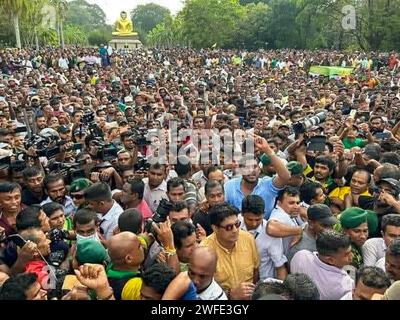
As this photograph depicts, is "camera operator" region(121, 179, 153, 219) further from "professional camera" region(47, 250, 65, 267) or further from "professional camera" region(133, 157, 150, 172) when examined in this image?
"professional camera" region(47, 250, 65, 267)

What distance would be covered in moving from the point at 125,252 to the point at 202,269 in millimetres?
502

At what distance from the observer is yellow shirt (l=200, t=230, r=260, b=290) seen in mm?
3443

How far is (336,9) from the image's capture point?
31.6 meters

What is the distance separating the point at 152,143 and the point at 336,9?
93.3ft

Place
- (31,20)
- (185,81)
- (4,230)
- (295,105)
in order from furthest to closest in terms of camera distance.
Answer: (31,20), (185,81), (295,105), (4,230)

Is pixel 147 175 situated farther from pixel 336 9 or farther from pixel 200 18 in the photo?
pixel 200 18

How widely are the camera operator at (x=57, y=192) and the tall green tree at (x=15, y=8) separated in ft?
86.6

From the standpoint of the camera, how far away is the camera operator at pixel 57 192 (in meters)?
4.80

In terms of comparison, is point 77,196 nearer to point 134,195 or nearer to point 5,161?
point 134,195

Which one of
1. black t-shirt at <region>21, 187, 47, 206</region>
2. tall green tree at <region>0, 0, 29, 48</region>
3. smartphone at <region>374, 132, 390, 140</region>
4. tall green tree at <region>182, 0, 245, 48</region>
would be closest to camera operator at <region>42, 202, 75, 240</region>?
black t-shirt at <region>21, 187, 47, 206</region>

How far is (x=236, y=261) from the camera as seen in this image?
138 inches

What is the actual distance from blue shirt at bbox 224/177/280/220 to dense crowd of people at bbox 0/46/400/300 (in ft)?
0.04

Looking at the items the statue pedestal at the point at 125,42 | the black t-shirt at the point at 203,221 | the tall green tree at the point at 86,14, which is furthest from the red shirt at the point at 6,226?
the tall green tree at the point at 86,14
